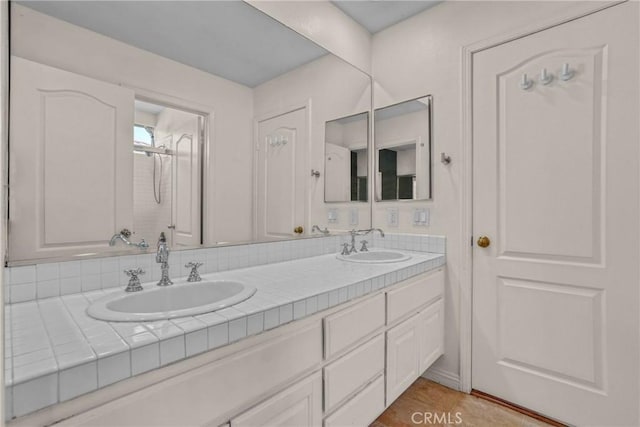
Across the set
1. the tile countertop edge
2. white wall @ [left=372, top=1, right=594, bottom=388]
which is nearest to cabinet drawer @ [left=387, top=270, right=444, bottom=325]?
white wall @ [left=372, top=1, right=594, bottom=388]

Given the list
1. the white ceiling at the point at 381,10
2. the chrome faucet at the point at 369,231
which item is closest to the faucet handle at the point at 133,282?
the chrome faucet at the point at 369,231

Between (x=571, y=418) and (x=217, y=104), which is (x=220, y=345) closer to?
(x=217, y=104)

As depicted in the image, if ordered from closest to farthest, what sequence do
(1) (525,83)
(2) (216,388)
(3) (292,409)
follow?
(2) (216,388), (3) (292,409), (1) (525,83)

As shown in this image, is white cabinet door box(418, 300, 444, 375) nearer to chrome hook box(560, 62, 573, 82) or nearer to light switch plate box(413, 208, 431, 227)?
light switch plate box(413, 208, 431, 227)

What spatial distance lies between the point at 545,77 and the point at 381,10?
1064 mm

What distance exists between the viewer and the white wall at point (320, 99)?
1734 millimetres

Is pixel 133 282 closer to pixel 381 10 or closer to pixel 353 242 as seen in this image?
pixel 353 242

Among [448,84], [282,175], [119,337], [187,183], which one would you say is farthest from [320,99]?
[119,337]

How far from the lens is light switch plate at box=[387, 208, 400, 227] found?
2.21 meters

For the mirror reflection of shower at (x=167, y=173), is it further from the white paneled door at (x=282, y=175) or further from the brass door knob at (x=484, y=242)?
the brass door knob at (x=484, y=242)

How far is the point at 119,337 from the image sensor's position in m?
0.73

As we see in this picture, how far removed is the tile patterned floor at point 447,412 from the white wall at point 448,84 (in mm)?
161

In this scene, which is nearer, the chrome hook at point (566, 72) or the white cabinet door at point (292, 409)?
the white cabinet door at point (292, 409)

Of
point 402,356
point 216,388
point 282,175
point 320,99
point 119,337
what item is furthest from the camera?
point 320,99
